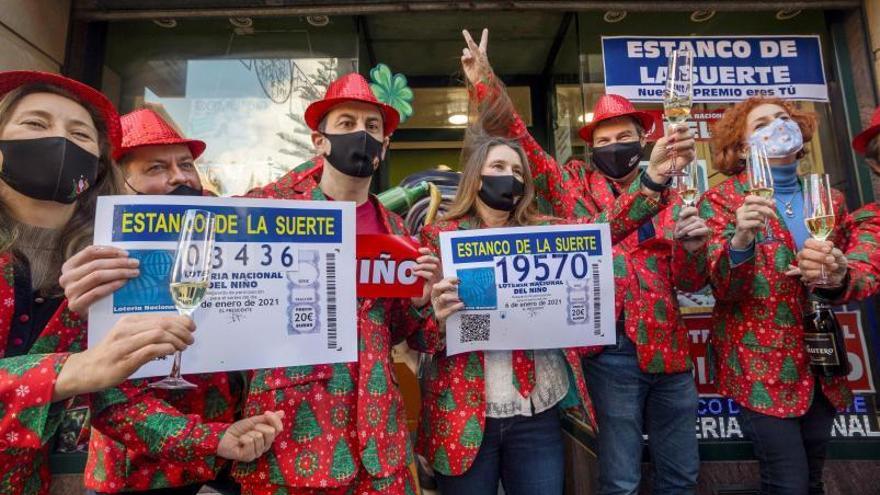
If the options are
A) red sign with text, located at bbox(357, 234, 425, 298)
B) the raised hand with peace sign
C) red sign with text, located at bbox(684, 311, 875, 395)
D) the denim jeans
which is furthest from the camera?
red sign with text, located at bbox(684, 311, 875, 395)

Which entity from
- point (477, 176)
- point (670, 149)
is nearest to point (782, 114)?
point (670, 149)

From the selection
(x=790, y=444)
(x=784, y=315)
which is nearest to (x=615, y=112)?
(x=784, y=315)

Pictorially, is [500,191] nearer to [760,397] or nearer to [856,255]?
[760,397]

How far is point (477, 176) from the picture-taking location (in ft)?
7.36

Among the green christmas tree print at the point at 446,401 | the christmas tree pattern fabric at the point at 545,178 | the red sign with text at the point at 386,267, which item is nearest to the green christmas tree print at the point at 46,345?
the red sign with text at the point at 386,267

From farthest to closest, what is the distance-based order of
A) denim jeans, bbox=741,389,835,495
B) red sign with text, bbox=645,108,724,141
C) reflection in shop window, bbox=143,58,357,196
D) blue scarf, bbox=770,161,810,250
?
1. reflection in shop window, bbox=143,58,357,196
2. red sign with text, bbox=645,108,724,141
3. blue scarf, bbox=770,161,810,250
4. denim jeans, bbox=741,389,835,495

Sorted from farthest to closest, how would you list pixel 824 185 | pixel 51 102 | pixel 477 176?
pixel 477 176
pixel 824 185
pixel 51 102

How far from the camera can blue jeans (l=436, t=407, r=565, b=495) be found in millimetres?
1932

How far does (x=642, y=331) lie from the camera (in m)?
2.25

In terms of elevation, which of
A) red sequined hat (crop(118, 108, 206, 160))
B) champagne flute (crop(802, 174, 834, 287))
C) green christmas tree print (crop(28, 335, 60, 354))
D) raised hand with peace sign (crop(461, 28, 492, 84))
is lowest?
green christmas tree print (crop(28, 335, 60, 354))

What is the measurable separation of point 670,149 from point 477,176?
0.80 metres

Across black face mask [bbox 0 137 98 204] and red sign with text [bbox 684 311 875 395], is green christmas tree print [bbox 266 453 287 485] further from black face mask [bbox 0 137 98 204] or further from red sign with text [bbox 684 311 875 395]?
red sign with text [bbox 684 311 875 395]

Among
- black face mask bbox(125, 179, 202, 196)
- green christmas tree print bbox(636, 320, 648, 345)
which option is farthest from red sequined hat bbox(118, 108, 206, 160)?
green christmas tree print bbox(636, 320, 648, 345)

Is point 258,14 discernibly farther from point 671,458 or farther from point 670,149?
point 671,458
